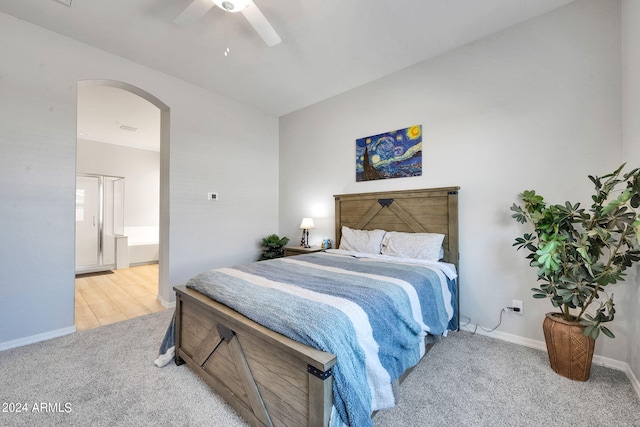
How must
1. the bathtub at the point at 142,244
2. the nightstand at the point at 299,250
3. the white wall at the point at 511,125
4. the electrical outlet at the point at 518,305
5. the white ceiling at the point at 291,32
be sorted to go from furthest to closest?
the bathtub at the point at 142,244 → the nightstand at the point at 299,250 → the electrical outlet at the point at 518,305 → the white ceiling at the point at 291,32 → the white wall at the point at 511,125

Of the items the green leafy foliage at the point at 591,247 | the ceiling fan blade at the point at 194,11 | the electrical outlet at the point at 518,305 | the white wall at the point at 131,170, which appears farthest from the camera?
the white wall at the point at 131,170

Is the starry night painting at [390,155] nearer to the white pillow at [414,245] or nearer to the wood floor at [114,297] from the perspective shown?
the white pillow at [414,245]

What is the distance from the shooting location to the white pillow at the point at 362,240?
3045mm

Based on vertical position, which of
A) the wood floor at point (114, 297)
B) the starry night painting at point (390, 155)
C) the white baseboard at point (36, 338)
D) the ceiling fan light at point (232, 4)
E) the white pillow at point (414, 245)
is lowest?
the wood floor at point (114, 297)

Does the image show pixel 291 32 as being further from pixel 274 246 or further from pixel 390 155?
pixel 274 246

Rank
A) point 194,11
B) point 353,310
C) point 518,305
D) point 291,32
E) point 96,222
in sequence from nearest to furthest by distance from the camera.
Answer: point 353,310 < point 194,11 < point 518,305 < point 291,32 < point 96,222

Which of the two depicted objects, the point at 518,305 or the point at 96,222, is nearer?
the point at 518,305

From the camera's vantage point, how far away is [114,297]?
369 cm

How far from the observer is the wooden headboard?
2.71 metres

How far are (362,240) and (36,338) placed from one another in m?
3.29

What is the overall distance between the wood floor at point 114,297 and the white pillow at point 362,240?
244cm

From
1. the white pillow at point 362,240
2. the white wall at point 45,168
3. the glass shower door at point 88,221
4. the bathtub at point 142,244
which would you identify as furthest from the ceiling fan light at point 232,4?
the bathtub at point 142,244

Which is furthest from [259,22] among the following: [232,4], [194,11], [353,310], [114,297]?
[114,297]

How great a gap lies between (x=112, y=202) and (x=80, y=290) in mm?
2689
